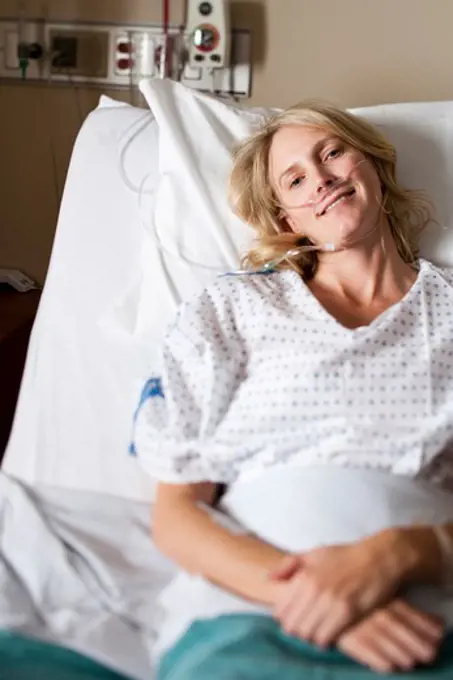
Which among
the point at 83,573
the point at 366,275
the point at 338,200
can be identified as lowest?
the point at 83,573

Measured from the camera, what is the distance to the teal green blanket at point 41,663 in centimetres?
84

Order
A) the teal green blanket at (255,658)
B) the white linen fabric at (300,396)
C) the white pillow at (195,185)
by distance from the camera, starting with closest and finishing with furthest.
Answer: the teal green blanket at (255,658)
the white linen fabric at (300,396)
the white pillow at (195,185)

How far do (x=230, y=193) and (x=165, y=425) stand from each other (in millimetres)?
442

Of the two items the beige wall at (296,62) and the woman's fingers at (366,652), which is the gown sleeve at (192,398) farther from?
the beige wall at (296,62)

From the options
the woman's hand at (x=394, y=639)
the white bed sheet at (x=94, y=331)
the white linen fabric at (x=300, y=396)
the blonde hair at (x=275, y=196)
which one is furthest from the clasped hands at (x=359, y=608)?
the blonde hair at (x=275, y=196)

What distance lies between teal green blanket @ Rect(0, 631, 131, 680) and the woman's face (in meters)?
0.65

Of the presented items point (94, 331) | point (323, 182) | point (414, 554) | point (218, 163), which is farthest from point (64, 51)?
point (414, 554)

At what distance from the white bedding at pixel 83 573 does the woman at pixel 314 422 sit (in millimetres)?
72

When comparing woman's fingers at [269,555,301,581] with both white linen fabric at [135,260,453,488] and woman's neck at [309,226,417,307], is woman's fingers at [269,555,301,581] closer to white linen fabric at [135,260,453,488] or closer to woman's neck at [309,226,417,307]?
white linen fabric at [135,260,453,488]

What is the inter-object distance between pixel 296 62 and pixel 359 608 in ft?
4.37

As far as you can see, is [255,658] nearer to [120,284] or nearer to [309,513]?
[309,513]

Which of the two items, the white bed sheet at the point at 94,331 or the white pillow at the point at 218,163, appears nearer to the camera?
the white bed sheet at the point at 94,331

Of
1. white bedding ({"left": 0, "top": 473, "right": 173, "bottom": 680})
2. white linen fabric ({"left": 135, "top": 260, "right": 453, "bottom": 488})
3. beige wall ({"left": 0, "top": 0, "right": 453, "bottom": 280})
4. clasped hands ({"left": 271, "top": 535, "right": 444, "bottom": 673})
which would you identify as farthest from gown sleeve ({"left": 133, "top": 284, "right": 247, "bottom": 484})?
beige wall ({"left": 0, "top": 0, "right": 453, "bottom": 280})

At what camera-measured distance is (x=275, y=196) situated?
129 cm
